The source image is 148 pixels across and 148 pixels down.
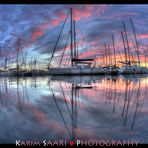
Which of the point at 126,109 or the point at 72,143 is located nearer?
the point at 72,143

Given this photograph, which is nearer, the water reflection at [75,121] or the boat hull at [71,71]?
the water reflection at [75,121]

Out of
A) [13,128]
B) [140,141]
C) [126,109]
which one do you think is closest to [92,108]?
[126,109]

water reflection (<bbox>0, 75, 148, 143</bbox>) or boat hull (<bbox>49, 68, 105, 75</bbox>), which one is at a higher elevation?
water reflection (<bbox>0, 75, 148, 143</bbox>)

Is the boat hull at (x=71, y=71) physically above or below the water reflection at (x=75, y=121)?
below

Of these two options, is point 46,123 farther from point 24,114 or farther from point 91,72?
point 91,72

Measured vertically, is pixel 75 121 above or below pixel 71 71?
above

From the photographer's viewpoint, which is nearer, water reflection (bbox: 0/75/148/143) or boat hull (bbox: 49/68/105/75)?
water reflection (bbox: 0/75/148/143)

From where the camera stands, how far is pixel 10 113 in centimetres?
366

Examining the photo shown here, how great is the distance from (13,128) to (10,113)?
881 mm

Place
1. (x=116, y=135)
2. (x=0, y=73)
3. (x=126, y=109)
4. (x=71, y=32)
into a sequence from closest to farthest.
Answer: (x=116, y=135) → (x=126, y=109) → (x=71, y=32) → (x=0, y=73)

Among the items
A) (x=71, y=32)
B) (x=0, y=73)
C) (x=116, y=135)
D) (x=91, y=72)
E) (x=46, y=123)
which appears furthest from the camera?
(x=0, y=73)

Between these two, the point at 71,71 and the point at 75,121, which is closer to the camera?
the point at 75,121
